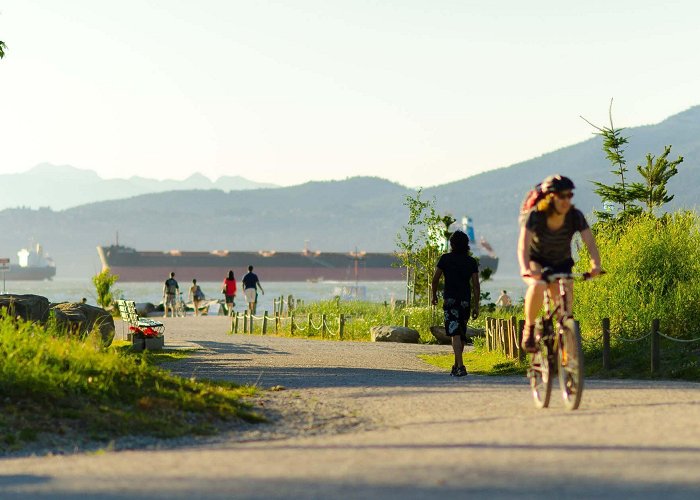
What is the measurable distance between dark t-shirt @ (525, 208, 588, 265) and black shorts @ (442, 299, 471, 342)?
170 inches

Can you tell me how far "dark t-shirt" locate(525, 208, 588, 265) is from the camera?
28.0ft

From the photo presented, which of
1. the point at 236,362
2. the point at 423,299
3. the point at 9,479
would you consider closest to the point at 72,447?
the point at 9,479

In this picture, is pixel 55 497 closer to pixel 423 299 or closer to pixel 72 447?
pixel 72 447

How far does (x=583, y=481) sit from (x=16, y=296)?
12402 millimetres

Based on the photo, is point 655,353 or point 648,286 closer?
point 655,353

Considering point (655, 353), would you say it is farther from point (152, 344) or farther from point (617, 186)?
point (617, 186)

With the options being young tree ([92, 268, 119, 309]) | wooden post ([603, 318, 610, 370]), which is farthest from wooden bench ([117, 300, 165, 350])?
young tree ([92, 268, 119, 309])

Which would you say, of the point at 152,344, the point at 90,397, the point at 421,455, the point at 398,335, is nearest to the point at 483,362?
the point at 152,344

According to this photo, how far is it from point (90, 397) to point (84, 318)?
9.41m

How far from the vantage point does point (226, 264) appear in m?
157

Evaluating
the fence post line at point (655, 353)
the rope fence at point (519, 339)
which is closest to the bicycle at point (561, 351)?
the rope fence at point (519, 339)

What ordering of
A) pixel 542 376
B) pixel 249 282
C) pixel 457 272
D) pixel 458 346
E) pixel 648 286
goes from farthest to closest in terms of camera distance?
1. pixel 249 282
2. pixel 648 286
3. pixel 458 346
4. pixel 457 272
5. pixel 542 376

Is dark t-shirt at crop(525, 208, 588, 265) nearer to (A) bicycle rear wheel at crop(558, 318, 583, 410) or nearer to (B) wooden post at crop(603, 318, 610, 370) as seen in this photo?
(A) bicycle rear wheel at crop(558, 318, 583, 410)

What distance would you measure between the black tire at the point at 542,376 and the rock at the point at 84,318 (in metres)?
9.78
